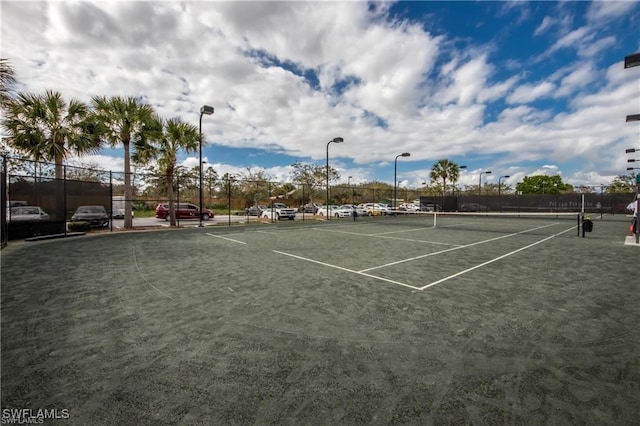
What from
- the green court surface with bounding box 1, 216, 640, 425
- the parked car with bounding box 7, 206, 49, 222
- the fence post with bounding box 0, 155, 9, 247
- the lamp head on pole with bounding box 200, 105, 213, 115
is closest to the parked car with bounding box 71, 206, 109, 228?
the parked car with bounding box 7, 206, 49, 222

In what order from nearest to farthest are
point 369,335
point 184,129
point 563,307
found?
point 369,335, point 563,307, point 184,129

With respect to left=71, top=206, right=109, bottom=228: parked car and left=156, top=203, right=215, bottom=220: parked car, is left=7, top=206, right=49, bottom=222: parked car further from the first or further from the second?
left=156, top=203, right=215, bottom=220: parked car

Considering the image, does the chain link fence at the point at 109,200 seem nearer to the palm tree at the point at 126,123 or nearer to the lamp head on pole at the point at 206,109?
the palm tree at the point at 126,123

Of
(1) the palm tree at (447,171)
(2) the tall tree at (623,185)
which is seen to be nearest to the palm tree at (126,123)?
(1) the palm tree at (447,171)

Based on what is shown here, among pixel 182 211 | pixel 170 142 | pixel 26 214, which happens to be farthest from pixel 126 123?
pixel 182 211

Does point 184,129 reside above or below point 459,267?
above

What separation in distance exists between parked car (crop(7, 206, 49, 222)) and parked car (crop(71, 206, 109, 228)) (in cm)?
289

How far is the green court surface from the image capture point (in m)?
2.49

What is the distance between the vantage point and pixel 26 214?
13195 millimetres

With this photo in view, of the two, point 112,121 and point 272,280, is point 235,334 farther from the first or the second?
point 112,121

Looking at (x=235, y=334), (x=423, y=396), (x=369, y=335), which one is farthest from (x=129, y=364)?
(x=423, y=396)

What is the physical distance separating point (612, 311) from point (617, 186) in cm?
8620

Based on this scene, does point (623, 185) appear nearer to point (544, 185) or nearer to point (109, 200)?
point (544, 185)

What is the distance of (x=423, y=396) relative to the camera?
2625mm
